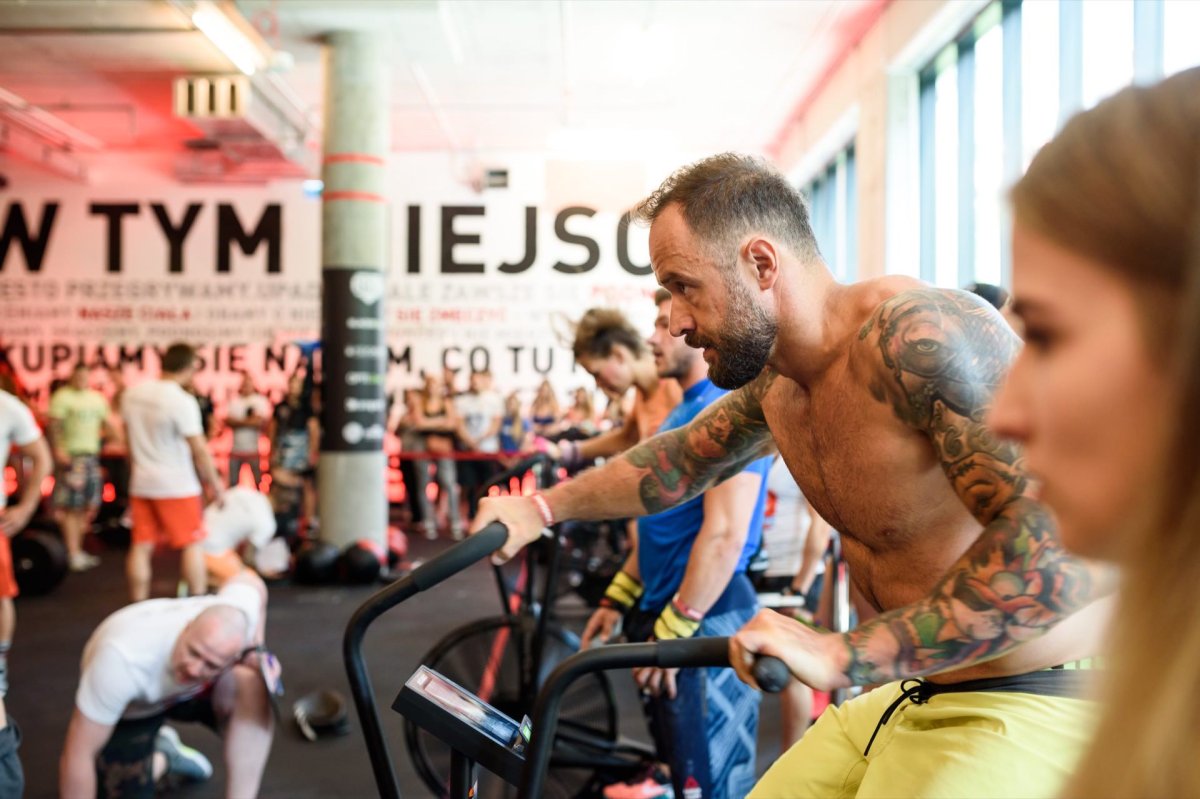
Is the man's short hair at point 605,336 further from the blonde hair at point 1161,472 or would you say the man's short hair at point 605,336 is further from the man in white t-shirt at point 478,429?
the man in white t-shirt at point 478,429

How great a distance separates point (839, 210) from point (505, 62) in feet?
12.7

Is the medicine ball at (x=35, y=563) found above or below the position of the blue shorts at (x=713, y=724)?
below

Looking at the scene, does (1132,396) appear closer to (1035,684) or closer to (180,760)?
(1035,684)

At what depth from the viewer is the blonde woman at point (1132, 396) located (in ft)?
1.56

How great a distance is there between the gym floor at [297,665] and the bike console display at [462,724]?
227cm

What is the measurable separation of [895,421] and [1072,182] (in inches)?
33.0

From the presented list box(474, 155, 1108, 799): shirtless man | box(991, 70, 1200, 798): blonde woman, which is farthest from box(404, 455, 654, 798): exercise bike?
box(991, 70, 1200, 798): blonde woman

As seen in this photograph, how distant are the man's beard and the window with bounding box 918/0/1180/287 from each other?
235 cm

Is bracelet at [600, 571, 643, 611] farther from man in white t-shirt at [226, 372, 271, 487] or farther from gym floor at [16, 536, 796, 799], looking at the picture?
man in white t-shirt at [226, 372, 271, 487]

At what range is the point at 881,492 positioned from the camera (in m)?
1.40

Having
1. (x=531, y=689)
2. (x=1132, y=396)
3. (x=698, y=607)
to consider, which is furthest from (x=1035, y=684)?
(x=531, y=689)

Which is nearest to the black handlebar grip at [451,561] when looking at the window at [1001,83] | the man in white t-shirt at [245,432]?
the window at [1001,83]

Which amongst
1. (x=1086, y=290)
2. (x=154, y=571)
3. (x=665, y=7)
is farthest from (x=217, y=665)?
(x=154, y=571)

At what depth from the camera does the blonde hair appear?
1.55ft
